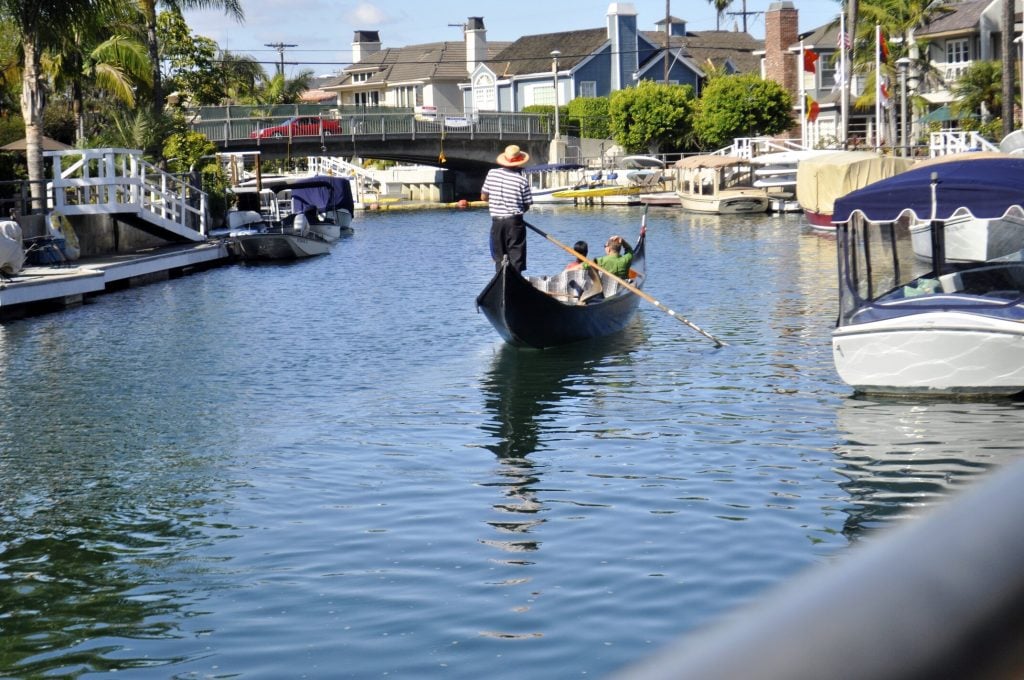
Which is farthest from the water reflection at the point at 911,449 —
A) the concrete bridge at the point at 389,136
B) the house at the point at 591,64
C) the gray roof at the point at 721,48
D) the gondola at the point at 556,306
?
the gray roof at the point at 721,48

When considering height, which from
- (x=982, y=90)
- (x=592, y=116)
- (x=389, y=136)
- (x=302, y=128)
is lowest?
(x=982, y=90)

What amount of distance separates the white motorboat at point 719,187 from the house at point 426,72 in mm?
40739

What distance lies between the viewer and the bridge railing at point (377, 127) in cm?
6119

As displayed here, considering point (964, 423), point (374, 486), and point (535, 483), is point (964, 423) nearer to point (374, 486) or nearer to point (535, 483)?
point (535, 483)

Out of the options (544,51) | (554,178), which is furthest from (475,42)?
(554,178)

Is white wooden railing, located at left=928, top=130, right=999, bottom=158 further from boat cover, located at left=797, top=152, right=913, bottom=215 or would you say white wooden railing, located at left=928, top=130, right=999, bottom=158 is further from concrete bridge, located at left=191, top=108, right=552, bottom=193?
concrete bridge, located at left=191, top=108, right=552, bottom=193

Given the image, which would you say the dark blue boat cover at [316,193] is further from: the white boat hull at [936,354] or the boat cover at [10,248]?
the white boat hull at [936,354]

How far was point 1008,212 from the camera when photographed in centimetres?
1270

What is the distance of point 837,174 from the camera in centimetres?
3725

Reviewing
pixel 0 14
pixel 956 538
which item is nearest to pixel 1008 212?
pixel 956 538

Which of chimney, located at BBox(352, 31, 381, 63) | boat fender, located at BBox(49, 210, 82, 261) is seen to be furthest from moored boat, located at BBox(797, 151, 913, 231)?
chimney, located at BBox(352, 31, 381, 63)

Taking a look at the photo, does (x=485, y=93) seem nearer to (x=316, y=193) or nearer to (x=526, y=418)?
(x=316, y=193)

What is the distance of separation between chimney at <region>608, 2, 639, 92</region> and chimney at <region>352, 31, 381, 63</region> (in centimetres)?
4700

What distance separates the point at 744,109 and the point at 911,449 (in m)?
55.7
